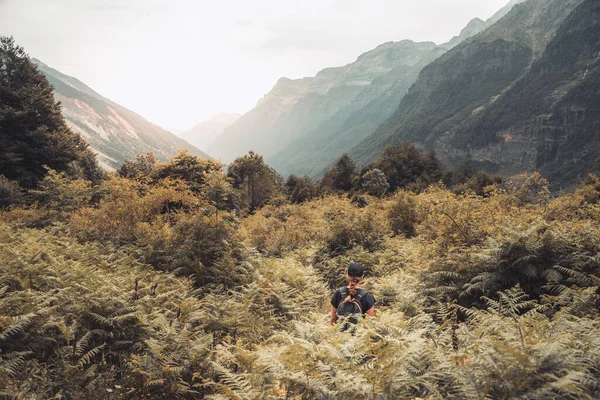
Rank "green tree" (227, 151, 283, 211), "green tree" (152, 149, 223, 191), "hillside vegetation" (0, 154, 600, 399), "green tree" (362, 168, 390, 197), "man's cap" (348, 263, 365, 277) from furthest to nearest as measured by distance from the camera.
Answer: "green tree" (227, 151, 283, 211), "green tree" (362, 168, 390, 197), "green tree" (152, 149, 223, 191), "man's cap" (348, 263, 365, 277), "hillside vegetation" (0, 154, 600, 399)

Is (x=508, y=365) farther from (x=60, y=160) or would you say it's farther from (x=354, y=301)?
(x=60, y=160)

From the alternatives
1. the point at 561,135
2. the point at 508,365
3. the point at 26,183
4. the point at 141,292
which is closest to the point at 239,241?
the point at 141,292

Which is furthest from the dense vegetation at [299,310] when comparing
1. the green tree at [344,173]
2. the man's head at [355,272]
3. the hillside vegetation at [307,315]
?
the green tree at [344,173]

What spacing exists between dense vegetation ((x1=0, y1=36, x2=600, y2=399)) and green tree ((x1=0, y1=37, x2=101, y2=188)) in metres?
18.1

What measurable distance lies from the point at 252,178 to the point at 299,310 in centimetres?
3626

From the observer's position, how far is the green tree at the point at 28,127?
27484 millimetres

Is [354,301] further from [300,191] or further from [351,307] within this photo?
[300,191]

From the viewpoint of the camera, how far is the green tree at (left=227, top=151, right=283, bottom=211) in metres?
41.6

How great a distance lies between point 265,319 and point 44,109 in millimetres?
36456

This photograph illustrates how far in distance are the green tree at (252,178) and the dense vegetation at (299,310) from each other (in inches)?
1087

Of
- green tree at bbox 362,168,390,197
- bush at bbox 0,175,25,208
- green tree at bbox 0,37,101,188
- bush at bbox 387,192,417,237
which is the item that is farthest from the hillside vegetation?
green tree at bbox 362,168,390,197

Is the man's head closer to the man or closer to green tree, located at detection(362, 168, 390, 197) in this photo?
the man

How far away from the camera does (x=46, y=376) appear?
4258mm

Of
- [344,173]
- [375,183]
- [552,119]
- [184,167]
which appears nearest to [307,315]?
[184,167]
